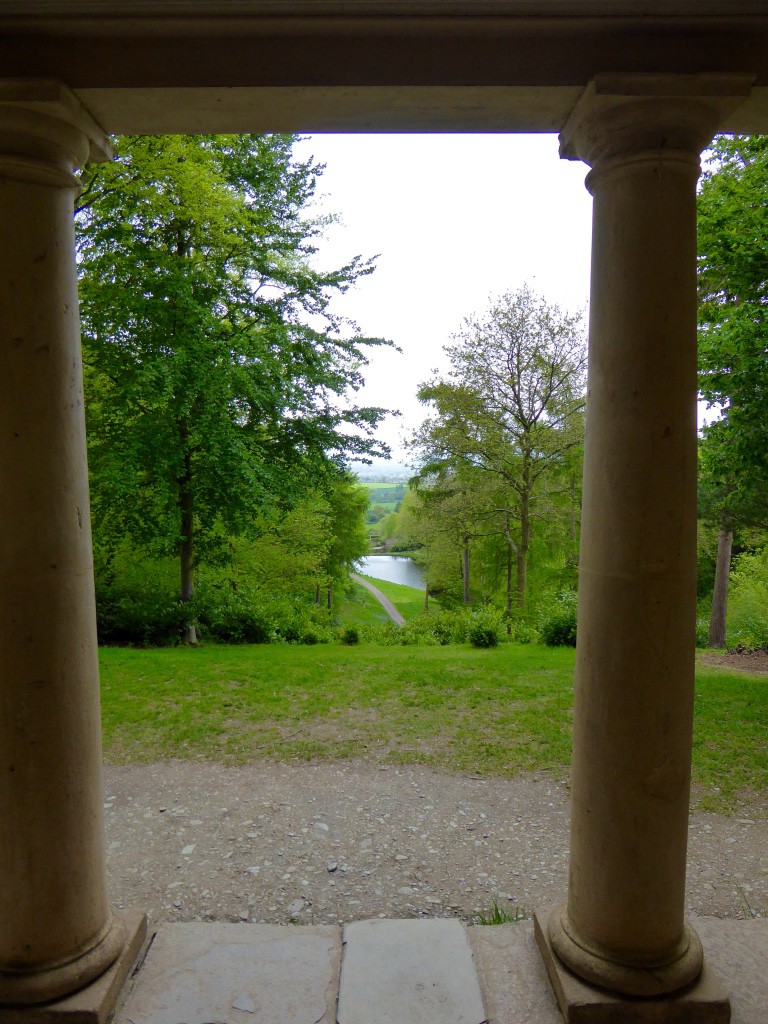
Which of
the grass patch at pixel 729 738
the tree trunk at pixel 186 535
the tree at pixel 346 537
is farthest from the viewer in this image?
the tree at pixel 346 537

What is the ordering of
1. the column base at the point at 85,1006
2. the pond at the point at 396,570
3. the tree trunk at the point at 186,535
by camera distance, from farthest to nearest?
the pond at the point at 396,570, the tree trunk at the point at 186,535, the column base at the point at 85,1006

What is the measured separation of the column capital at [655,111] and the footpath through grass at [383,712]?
5.65 metres

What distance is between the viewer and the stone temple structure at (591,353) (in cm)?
236

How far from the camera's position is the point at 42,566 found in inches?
97.0

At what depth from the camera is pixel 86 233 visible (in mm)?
9523

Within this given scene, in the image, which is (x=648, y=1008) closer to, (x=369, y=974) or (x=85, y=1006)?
(x=369, y=974)

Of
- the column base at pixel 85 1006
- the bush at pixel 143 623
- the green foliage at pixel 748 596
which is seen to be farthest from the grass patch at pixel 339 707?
the green foliage at pixel 748 596

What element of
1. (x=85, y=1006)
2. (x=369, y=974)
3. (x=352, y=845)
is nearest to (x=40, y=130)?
(x=85, y=1006)

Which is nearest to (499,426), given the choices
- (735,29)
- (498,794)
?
(498,794)

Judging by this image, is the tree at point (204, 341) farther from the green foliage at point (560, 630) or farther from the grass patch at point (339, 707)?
the green foliage at point (560, 630)

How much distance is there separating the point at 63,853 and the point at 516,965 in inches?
84.0

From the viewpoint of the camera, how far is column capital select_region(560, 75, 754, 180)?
7.63 ft

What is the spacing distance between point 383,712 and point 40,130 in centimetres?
735

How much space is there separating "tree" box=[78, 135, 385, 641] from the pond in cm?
3906
